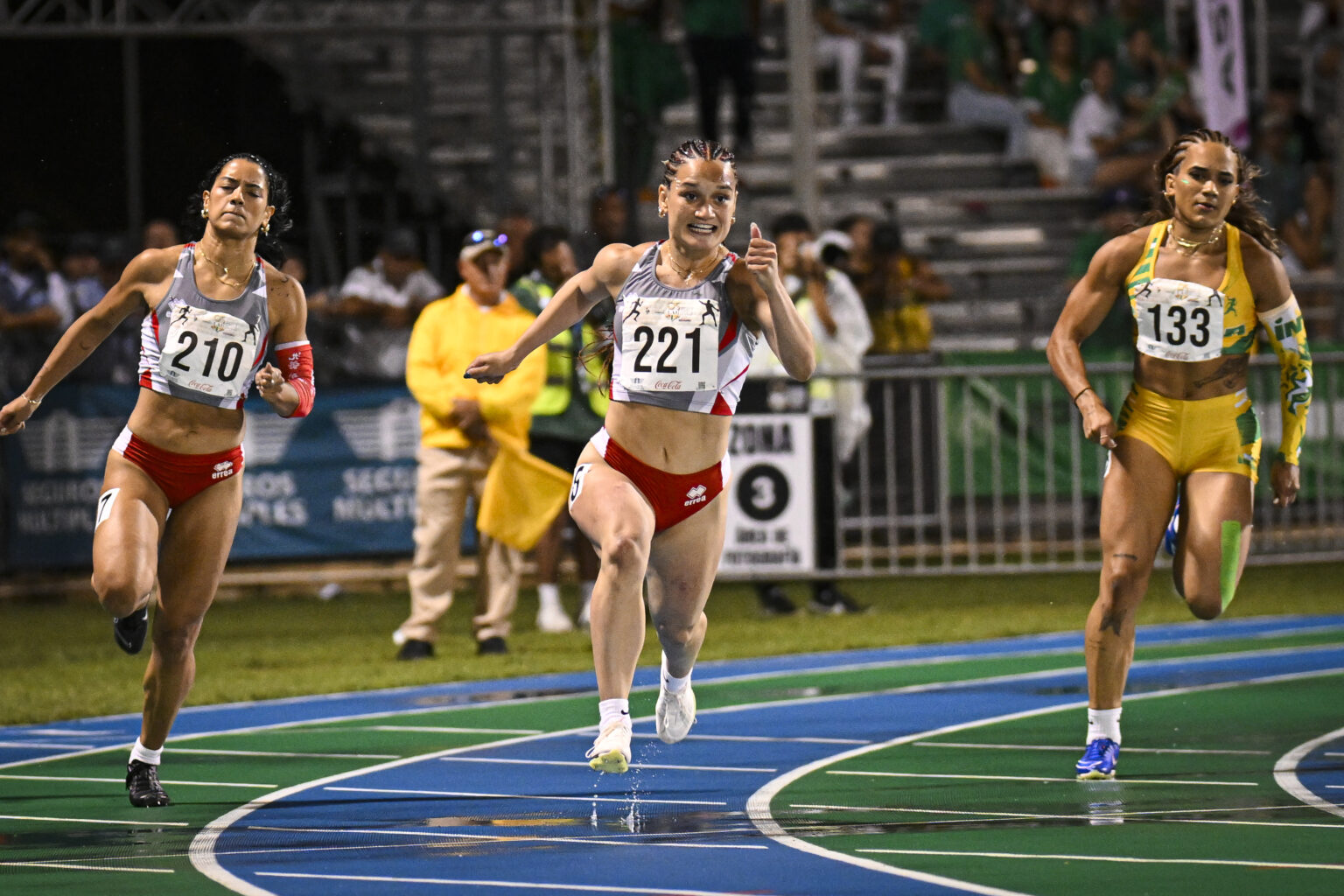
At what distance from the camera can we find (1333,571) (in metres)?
18.1

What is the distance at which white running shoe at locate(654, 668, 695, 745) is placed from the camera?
858cm

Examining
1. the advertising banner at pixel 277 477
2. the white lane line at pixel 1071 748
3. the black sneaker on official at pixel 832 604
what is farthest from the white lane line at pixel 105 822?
the advertising banner at pixel 277 477

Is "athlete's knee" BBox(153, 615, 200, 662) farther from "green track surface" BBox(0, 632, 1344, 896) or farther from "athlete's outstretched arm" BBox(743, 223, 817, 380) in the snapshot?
"athlete's outstretched arm" BBox(743, 223, 817, 380)

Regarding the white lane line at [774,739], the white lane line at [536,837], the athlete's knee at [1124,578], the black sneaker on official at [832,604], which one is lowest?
the black sneaker on official at [832,604]

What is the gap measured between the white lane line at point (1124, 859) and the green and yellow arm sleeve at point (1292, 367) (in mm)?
2310

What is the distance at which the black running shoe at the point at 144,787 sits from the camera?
8219mm

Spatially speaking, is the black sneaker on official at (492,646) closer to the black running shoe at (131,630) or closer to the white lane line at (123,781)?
the white lane line at (123,781)

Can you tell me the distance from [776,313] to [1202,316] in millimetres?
1785

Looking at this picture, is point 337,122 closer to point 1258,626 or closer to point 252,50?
point 252,50

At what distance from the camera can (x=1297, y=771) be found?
28.1 feet

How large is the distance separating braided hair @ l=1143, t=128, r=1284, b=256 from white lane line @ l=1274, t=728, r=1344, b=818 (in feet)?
6.79

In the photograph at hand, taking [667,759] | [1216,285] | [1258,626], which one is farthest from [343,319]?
[1216,285]

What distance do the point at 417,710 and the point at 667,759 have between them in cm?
235

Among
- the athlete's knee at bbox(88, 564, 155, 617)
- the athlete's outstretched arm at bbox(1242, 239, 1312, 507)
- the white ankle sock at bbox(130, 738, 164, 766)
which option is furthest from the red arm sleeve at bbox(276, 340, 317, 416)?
the athlete's outstretched arm at bbox(1242, 239, 1312, 507)
